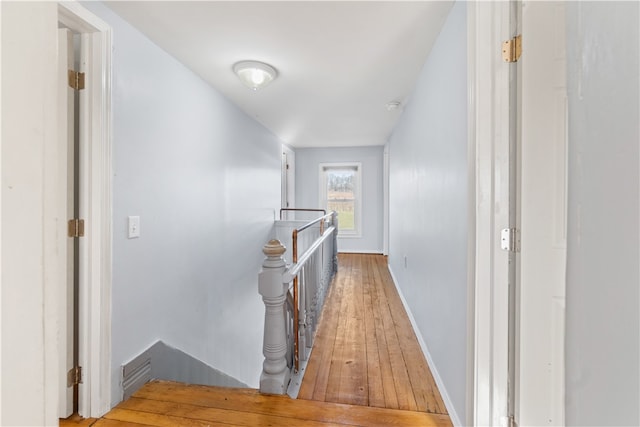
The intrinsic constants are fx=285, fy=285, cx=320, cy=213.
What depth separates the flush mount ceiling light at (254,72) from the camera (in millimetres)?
2197

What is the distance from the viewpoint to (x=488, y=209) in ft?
3.84

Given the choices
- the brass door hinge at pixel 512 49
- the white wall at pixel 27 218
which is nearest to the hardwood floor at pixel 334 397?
the white wall at pixel 27 218

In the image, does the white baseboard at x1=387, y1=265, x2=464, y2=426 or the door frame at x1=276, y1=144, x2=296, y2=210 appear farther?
the door frame at x1=276, y1=144, x2=296, y2=210

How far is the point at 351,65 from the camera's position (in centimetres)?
226

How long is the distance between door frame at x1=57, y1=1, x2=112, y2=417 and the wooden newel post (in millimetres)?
835

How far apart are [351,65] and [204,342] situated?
2.63m

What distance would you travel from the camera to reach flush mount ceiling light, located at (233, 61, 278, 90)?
7.21 ft

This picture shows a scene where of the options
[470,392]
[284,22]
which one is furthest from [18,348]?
[284,22]

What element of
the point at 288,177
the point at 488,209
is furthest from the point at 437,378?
the point at 288,177

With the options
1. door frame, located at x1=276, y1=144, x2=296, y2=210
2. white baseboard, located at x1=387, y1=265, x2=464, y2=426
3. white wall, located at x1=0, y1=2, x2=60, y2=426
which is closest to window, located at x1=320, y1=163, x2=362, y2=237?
door frame, located at x1=276, y1=144, x2=296, y2=210

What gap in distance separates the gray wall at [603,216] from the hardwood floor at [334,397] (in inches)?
43.2

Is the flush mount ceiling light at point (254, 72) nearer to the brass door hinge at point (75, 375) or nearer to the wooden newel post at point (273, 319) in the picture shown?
the wooden newel post at point (273, 319)

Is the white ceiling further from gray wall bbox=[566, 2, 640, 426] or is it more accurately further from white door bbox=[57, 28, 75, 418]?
gray wall bbox=[566, 2, 640, 426]

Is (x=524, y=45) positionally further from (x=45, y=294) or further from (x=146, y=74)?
(x=146, y=74)
